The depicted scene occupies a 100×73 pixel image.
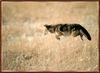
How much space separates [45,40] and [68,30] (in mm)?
202

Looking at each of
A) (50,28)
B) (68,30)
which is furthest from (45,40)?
(68,30)

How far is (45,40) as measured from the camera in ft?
4.81

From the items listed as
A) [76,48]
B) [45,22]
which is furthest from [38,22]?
[76,48]

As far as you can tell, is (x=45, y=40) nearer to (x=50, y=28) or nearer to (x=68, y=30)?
(x=50, y=28)

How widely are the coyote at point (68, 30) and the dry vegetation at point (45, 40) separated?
0.10 ft

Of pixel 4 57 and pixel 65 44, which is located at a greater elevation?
pixel 65 44

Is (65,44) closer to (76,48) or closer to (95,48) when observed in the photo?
(76,48)

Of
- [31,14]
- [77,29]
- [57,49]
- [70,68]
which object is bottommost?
[70,68]

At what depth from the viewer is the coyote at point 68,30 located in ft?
4.82

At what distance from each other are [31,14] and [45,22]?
13 centimetres

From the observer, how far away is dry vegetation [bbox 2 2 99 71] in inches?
57.6

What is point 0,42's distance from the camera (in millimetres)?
1475

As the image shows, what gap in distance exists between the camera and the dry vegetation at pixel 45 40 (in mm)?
1462

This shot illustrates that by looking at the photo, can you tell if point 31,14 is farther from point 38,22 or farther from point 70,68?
point 70,68
